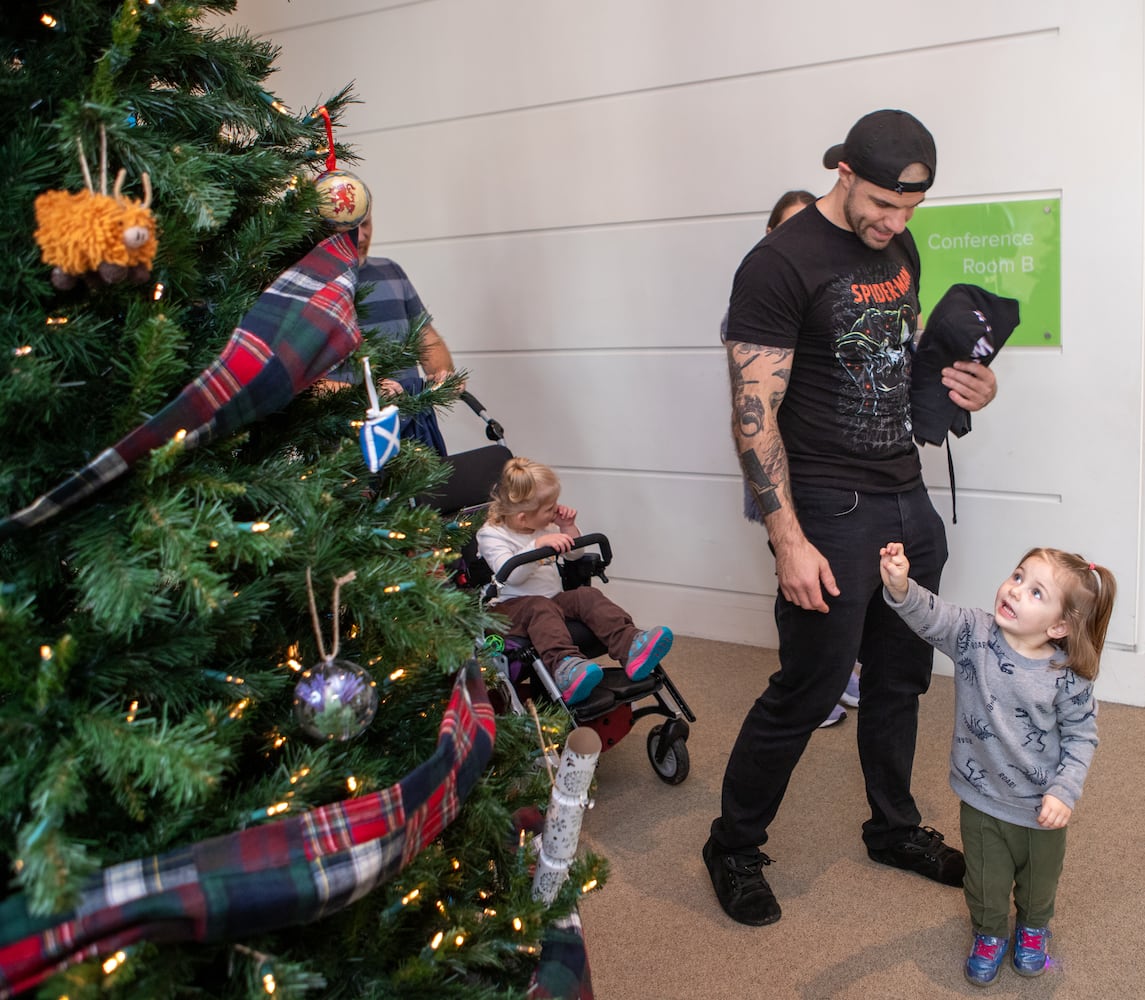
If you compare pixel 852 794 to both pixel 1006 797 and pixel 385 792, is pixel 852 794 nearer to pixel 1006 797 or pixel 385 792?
pixel 1006 797

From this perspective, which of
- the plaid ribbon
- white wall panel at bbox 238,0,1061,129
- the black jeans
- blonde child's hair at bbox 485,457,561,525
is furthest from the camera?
white wall panel at bbox 238,0,1061,129

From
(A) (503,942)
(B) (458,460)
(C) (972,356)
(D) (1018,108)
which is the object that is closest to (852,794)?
(C) (972,356)

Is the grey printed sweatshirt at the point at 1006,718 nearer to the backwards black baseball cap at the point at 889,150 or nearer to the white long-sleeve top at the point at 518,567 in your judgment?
the backwards black baseball cap at the point at 889,150

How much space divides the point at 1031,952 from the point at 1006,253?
1.85 metres

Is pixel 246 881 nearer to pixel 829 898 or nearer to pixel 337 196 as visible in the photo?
pixel 337 196

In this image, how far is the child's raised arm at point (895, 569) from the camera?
1939 mm

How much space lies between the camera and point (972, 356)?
7.22ft

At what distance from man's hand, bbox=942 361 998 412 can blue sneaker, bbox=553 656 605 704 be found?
105 cm

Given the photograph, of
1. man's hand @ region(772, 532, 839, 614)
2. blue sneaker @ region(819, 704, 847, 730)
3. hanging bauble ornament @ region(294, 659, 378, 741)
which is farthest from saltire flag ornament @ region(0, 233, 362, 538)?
blue sneaker @ region(819, 704, 847, 730)

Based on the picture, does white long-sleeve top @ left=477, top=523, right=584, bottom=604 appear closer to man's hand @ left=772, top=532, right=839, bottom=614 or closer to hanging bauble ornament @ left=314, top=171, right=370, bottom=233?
man's hand @ left=772, top=532, right=839, bottom=614

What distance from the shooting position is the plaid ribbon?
2.89 ft

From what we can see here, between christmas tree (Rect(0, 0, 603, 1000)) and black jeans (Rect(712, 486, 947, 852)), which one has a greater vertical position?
christmas tree (Rect(0, 0, 603, 1000))

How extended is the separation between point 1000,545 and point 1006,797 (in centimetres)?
138

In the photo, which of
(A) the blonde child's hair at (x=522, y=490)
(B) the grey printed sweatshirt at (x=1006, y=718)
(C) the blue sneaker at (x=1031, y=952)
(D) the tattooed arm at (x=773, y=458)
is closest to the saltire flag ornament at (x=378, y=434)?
(D) the tattooed arm at (x=773, y=458)
